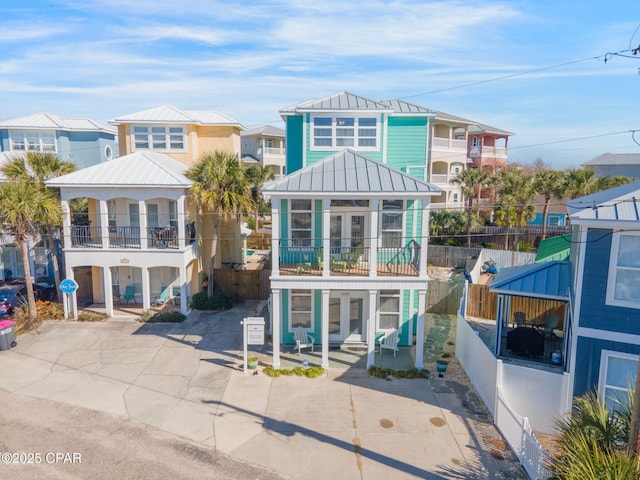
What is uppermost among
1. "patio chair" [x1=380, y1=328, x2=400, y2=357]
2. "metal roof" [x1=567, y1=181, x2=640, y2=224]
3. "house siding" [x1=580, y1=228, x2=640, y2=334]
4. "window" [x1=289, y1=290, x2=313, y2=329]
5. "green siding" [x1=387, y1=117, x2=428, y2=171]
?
"green siding" [x1=387, y1=117, x2=428, y2=171]

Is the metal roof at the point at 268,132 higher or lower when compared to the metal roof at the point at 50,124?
higher

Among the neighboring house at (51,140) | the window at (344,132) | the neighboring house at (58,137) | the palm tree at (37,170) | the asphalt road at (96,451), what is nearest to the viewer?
the asphalt road at (96,451)

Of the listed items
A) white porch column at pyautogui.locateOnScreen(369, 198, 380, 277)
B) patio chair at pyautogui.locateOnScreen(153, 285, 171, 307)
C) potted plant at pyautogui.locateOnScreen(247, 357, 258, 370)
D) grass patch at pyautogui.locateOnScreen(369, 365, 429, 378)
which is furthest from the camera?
patio chair at pyautogui.locateOnScreen(153, 285, 171, 307)

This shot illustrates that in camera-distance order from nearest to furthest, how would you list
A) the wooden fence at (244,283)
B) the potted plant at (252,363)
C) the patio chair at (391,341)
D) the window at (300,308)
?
the potted plant at (252,363), the patio chair at (391,341), the window at (300,308), the wooden fence at (244,283)

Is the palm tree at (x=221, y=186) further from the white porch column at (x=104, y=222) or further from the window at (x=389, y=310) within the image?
the window at (x=389, y=310)

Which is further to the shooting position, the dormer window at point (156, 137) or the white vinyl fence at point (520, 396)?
the dormer window at point (156, 137)

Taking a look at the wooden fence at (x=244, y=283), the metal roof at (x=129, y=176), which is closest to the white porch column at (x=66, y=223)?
the metal roof at (x=129, y=176)

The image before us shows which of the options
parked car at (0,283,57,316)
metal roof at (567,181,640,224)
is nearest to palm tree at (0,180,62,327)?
parked car at (0,283,57,316)

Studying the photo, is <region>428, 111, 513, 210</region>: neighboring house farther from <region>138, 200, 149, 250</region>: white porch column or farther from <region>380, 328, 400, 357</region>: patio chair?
<region>138, 200, 149, 250</region>: white porch column
